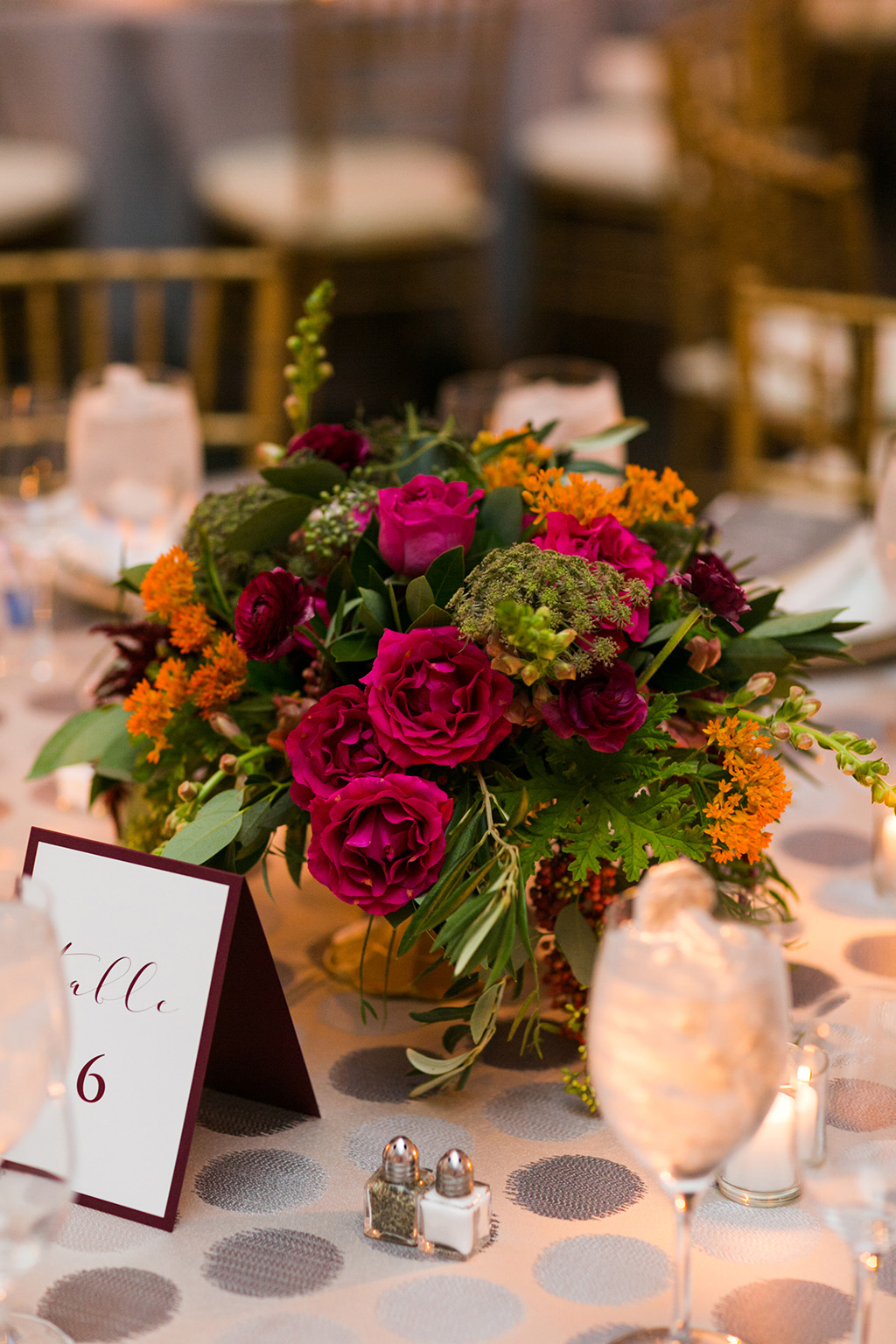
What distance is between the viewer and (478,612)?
31.4 inches

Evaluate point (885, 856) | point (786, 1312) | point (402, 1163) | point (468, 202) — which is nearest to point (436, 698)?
point (402, 1163)

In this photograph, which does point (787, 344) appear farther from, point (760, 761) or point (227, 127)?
point (760, 761)

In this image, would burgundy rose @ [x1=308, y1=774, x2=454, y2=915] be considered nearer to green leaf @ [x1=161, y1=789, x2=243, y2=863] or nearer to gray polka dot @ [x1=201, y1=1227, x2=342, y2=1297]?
green leaf @ [x1=161, y1=789, x2=243, y2=863]

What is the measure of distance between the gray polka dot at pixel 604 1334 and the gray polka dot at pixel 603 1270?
15 millimetres

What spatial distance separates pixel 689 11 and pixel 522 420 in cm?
394

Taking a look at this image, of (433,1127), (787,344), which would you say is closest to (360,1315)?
(433,1127)

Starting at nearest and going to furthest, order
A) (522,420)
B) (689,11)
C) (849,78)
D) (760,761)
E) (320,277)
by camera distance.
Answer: (760,761) → (522,420) → (320,277) → (689,11) → (849,78)

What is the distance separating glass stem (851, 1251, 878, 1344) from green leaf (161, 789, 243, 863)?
385 millimetres

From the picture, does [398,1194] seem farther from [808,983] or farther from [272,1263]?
[808,983]

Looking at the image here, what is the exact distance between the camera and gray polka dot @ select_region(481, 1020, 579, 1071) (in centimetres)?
93

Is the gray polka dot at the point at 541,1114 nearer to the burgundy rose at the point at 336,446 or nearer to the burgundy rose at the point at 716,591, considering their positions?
the burgundy rose at the point at 716,591

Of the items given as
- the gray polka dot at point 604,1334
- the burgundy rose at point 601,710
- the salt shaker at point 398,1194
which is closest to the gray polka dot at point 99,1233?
the salt shaker at point 398,1194

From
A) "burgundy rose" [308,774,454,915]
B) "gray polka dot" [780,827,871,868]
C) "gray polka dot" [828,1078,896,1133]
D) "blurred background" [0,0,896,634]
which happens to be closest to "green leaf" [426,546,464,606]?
"burgundy rose" [308,774,454,915]

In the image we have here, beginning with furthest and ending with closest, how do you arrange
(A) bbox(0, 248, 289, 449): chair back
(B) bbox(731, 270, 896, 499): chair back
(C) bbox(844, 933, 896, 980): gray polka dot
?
(A) bbox(0, 248, 289, 449): chair back < (B) bbox(731, 270, 896, 499): chair back < (C) bbox(844, 933, 896, 980): gray polka dot
